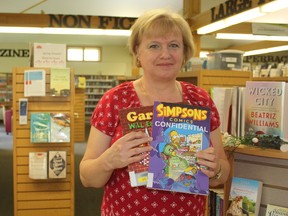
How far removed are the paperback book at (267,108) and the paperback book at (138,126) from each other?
2.26ft

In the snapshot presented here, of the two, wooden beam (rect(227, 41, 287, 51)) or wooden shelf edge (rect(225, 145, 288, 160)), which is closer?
wooden shelf edge (rect(225, 145, 288, 160))

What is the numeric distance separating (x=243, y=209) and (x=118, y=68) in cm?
1580

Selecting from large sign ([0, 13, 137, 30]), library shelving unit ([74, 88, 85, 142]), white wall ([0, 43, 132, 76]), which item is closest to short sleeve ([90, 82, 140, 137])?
large sign ([0, 13, 137, 30])

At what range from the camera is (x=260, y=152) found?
5.83 ft

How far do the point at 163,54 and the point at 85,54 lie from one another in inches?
641

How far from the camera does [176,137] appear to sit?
1.47m

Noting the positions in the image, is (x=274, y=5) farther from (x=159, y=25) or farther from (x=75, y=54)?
(x=75, y=54)

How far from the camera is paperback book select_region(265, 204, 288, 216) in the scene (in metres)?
1.82

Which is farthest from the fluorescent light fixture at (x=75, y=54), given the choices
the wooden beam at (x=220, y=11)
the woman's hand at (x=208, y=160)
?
the woman's hand at (x=208, y=160)

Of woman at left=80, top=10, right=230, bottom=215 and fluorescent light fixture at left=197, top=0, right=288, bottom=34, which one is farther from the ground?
fluorescent light fixture at left=197, top=0, right=288, bottom=34

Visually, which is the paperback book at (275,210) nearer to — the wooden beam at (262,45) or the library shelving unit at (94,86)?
the wooden beam at (262,45)

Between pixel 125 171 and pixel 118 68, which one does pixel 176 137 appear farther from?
pixel 118 68

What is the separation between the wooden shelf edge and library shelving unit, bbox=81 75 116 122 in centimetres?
1571

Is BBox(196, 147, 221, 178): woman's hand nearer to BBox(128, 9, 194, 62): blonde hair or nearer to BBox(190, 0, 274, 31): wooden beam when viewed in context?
BBox(128, 9, 194, 62): blonde hair
